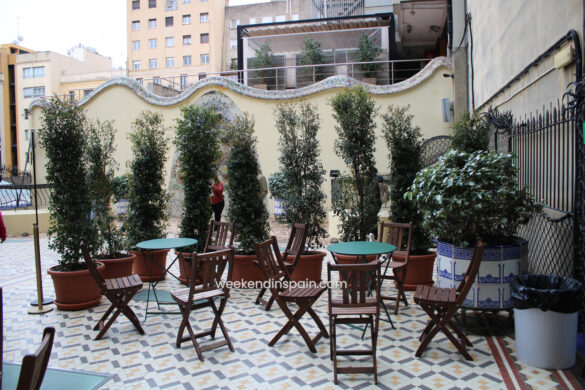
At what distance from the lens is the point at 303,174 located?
659 centimetres

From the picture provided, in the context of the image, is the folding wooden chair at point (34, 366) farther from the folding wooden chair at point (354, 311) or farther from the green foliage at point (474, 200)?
the green foliage at point (474, 200)

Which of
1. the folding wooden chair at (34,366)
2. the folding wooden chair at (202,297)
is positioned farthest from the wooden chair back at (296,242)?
the folding wooden chair at (34,366)

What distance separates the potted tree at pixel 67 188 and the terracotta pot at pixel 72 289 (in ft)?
0.04

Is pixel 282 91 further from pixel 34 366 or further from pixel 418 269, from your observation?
pixel 34 366

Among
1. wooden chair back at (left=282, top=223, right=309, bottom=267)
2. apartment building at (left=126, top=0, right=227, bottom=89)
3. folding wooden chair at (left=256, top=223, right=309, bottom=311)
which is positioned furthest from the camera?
apartment building at (left=126, top=0, right=227, bottom=89)

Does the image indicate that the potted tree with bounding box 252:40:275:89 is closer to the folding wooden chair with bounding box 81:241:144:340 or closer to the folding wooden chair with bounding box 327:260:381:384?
the folding wooden chair with bounding box 81:241:144:340

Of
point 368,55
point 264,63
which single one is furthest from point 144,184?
point 264,63

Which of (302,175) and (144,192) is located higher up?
(302,175)

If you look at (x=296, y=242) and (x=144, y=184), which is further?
(x=144, y=184)

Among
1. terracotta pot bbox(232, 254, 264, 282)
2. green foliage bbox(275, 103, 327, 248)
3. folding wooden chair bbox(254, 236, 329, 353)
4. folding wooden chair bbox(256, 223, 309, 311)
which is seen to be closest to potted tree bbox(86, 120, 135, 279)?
terracotta pot bbox(232, 254, 264, 282)

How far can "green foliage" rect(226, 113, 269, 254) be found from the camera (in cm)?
661

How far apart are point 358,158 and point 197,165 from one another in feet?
7.92

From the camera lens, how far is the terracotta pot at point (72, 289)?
539cm

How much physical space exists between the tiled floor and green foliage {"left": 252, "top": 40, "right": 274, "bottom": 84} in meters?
11.6
